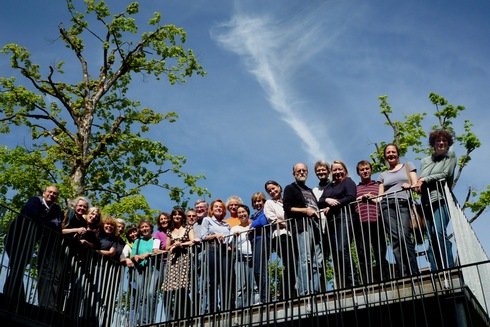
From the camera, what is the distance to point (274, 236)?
25.3 feet

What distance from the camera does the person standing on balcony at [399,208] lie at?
265 inches

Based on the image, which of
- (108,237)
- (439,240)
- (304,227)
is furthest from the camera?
(108,237)

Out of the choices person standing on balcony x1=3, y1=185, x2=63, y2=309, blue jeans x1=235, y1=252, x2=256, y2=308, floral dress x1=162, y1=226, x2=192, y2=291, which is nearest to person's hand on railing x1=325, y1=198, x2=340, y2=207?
blue jeans x1=235, y1=252, x2=256, y2=308

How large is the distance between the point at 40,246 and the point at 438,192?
16.6 feet

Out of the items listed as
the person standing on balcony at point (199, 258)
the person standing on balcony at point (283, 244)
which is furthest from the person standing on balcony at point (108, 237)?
the person standing on balcony at point (283, 244)

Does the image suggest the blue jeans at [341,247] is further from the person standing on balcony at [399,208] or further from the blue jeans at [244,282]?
the blue jeans at [244,282]

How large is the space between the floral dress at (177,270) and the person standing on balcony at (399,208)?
287 cm

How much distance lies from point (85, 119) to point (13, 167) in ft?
8.02

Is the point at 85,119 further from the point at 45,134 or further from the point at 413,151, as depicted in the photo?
the point at 413,151

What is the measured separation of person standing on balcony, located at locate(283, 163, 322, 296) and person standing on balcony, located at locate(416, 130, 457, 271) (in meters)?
1.34

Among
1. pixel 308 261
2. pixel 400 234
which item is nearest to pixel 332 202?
pixel 308 261

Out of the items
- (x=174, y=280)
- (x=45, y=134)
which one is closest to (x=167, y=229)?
(x=174, y=280)

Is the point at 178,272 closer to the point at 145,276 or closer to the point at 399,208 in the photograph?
the point at 145,276

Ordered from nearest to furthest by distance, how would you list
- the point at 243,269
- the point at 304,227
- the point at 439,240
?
the point at 439,240 → the point at 304,227 → the point at 243,269
